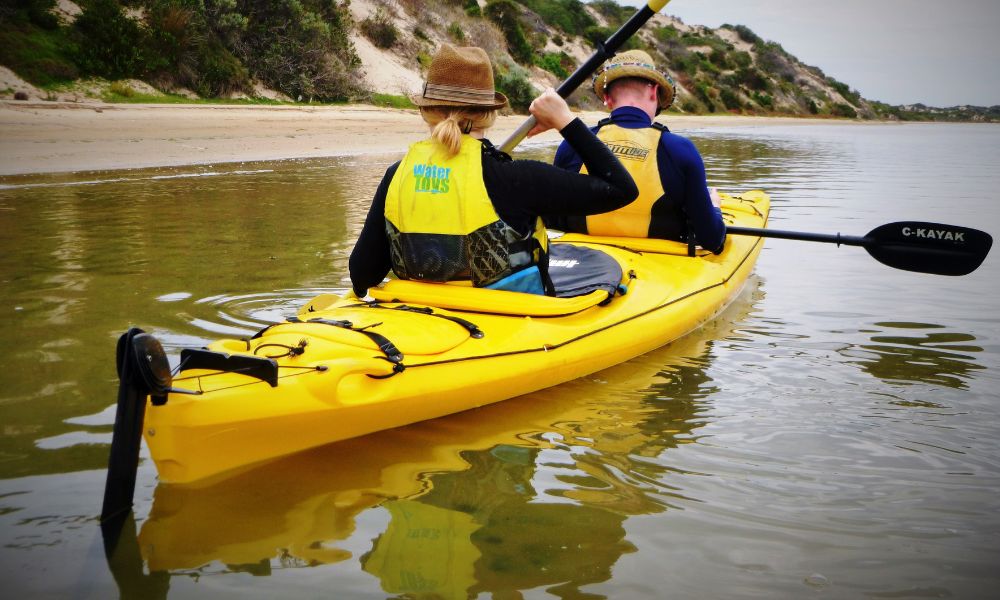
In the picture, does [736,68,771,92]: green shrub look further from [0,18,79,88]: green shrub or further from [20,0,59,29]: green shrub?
[0,18,79,88]: green shrub

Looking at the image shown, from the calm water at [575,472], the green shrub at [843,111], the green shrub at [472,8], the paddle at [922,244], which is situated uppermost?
the green shrub at [472,8]

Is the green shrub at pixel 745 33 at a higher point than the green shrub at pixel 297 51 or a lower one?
higher

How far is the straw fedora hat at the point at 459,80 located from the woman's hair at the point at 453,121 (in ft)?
0.13

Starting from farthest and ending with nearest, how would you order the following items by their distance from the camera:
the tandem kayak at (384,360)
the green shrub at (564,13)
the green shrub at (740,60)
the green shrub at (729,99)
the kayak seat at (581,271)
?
the green shrub at (740,60) → the green shrub at (729,99) → the green shrub at (564,13) → the kayak seat at (581,271) → the tandem kayak at (384,360)

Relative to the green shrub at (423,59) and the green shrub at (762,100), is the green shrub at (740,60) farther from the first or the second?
the green shrub at (423,59)

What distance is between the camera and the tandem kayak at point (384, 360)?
2.41 m

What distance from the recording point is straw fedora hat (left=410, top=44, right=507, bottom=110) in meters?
2.99

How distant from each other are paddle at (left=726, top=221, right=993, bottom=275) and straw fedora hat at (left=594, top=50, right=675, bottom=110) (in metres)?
1.08

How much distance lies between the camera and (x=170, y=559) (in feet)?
7.27

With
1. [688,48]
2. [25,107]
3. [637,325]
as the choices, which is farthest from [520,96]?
[688,48]

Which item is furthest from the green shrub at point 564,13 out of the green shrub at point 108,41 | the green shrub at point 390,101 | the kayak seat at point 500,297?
the kayak seat at point 500,297

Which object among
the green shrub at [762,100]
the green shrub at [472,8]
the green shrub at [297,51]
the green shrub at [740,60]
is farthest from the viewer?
the green shrub at [740,60]

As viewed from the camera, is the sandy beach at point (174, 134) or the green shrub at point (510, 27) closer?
the sandy beach at point (174, 134)

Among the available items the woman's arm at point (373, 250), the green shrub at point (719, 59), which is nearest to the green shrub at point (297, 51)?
the woman's arm at point (373, 250)
